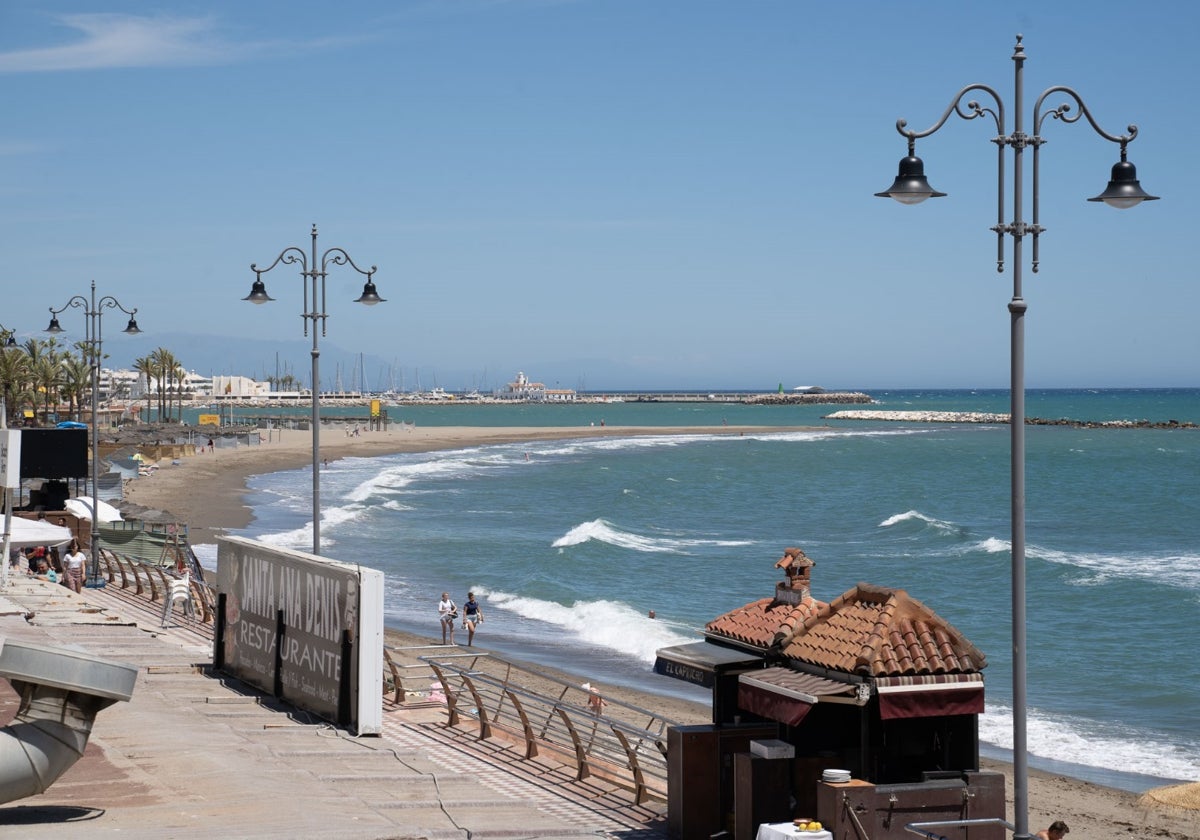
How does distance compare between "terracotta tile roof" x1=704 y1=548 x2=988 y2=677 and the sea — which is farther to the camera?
the sea

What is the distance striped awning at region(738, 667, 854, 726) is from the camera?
32.2ft

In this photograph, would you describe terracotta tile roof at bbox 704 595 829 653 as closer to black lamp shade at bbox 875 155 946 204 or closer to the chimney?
the chimney

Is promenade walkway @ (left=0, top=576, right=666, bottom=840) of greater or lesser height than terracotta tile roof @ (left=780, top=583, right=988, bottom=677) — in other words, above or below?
below

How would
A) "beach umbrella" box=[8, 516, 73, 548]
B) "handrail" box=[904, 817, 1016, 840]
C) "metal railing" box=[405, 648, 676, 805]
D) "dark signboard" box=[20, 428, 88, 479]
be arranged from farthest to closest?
"dark signboard" box=[20, 428, 88, 479], "beach umbrella" box=[8, 516, 73, 548], "metal railing" box=[405, 648, 676, 805], "handrail" box=[904, 817, 1016, 840]

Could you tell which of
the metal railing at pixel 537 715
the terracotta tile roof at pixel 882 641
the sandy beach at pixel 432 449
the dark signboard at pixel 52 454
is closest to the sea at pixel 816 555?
the sandy beach at pixel 432 449

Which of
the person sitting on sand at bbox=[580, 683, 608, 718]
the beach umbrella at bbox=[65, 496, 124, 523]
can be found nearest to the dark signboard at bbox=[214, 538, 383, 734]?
the person sitting on sand at bbox=[580, 683, 608, 718]

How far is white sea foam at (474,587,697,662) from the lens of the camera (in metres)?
32.3

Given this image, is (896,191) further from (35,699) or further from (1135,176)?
(35,699)

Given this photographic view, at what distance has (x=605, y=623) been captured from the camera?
115 ft

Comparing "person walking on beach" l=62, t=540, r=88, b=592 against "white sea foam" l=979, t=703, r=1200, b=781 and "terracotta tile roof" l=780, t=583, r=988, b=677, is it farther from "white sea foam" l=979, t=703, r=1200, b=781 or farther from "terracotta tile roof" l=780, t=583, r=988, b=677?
"terracotta tile roof" l=780, t=583, r=988, b=677

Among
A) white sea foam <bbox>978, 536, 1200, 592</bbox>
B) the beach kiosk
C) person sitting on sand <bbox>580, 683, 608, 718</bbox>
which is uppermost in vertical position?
the beach kiosk

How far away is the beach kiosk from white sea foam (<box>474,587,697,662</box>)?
1979 centimetres

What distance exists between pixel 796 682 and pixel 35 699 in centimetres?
546

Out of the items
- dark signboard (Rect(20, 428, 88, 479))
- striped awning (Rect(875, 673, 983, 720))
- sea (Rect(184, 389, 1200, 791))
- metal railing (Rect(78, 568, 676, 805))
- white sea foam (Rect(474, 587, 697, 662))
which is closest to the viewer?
striped awning (Rect(875, 673, 983, 720))
